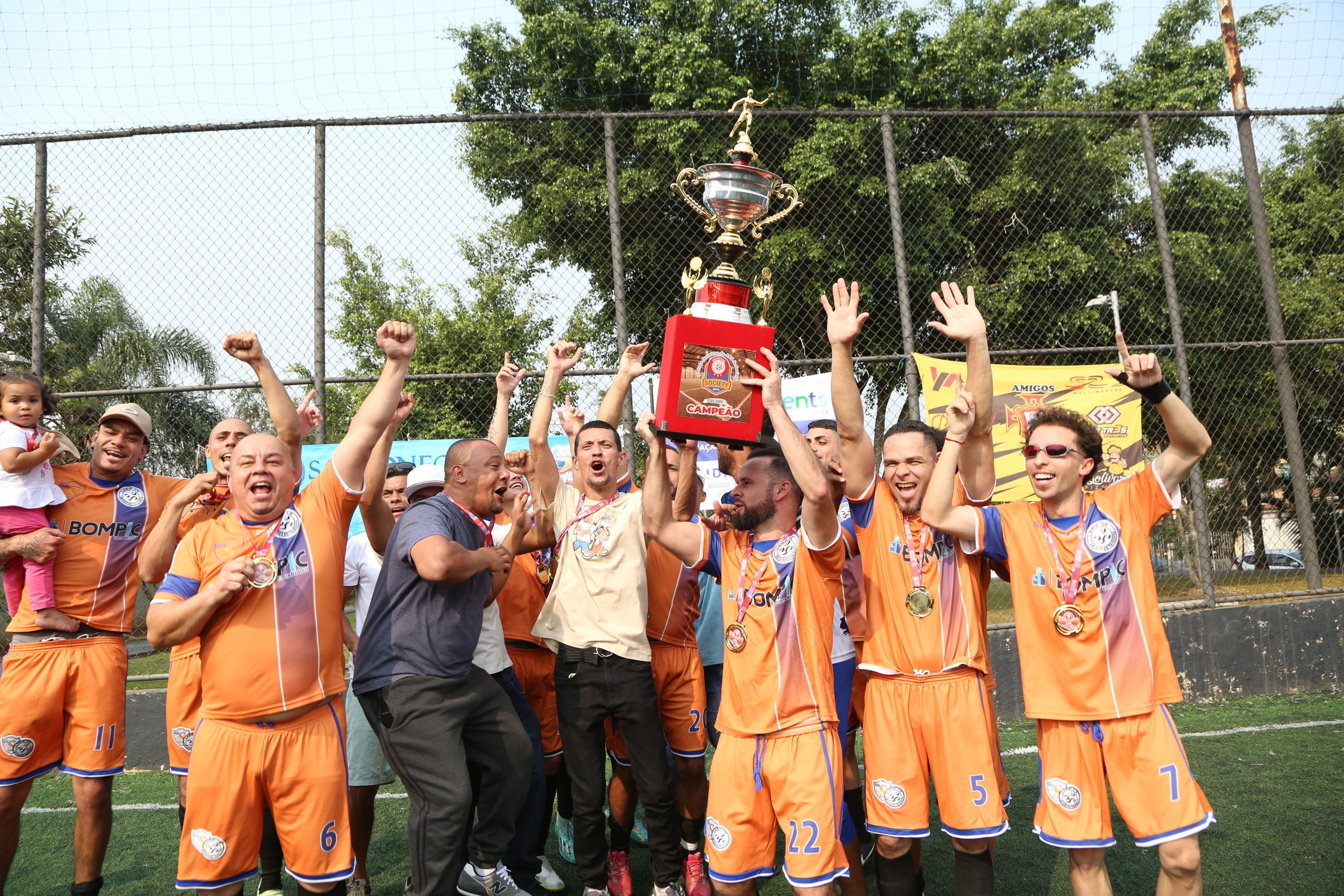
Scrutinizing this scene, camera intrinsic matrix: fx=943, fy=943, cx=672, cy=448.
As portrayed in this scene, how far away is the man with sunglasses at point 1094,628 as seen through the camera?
12.5 feet

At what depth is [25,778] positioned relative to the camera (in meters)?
4.96

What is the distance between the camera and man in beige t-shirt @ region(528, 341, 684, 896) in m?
5.00

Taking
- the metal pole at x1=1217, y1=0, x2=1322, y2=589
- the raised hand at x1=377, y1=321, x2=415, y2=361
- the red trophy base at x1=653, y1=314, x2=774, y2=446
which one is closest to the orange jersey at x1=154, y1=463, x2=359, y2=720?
the raised hand at x1=377, y1=321, x2=415, y2=361

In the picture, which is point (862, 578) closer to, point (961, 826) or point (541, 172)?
point (961, 826)

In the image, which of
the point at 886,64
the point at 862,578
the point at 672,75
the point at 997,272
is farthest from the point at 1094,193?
the point at 862,578

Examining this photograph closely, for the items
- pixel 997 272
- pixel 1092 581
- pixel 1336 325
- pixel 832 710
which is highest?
pixel 997 272

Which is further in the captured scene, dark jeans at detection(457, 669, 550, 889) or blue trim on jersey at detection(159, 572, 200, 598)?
dark jeans at detection(457, 669, 550, 889)

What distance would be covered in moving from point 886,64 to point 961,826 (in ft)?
55.7

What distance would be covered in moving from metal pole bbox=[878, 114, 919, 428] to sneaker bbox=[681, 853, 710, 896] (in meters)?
4.07

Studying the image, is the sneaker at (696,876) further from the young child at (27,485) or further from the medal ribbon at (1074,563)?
the young child at (27,485)

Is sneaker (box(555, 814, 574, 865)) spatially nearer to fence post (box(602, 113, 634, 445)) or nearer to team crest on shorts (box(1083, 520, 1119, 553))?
fence post (box(602, 113, 634, 445))

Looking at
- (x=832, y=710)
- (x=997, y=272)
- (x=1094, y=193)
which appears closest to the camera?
(x=832, y=710)

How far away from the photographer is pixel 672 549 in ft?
14.7

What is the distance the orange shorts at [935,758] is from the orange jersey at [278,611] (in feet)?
7.85
